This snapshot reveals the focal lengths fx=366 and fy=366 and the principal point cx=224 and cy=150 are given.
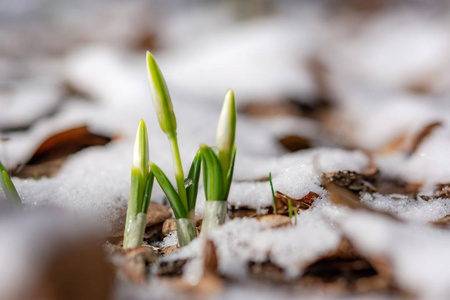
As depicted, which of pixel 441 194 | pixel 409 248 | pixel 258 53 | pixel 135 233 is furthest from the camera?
pixel 258 53

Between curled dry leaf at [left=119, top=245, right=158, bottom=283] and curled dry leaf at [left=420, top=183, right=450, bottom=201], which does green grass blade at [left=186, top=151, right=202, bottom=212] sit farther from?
curled dry leaf at [left=420, top=183, right=450, bottom=201]

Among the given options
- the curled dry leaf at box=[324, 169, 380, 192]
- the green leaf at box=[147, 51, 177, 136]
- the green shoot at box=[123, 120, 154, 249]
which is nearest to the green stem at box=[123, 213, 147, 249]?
the green shoot at box=[123, 120, 154, 249]

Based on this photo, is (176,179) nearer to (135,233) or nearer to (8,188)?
(135,233)

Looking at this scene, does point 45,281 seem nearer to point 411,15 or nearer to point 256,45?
point 256,45

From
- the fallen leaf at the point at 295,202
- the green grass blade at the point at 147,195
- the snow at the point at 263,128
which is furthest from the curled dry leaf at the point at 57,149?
the fallen leaf at the point at 295,202

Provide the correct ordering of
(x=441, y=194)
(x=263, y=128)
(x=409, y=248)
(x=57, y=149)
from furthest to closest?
(x=263, y=128)
(x=57, y=149)
(x=441, y=194)
(x=409, y=248)

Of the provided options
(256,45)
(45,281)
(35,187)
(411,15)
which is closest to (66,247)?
(45,281)

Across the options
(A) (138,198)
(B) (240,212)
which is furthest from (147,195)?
(B) (240,212)

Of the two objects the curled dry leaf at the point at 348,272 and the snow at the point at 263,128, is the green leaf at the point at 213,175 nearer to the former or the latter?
the snow at the point at 263,128
